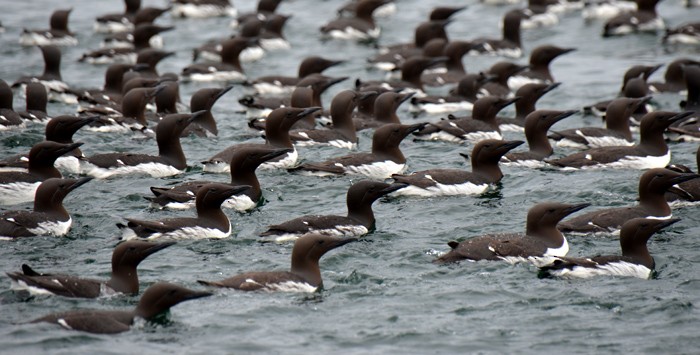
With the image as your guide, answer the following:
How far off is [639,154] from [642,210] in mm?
2890

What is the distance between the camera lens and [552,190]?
16016mm

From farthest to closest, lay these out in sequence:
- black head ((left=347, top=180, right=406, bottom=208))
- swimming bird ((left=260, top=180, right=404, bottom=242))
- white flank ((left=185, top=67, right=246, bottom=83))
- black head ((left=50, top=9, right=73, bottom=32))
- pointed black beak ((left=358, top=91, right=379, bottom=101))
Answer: black head ((left=50, top=9, right=73, bottom=32)) < white flank ((left=185, top=67, right=246, bottom=83)) < pointed black beak ((left=358, top=91, right=379, bottom=101)) < black head ((left=347, top=180, right=406, bottom=208)) < swimming bird ((left=260, top=180, right=404, bottom=242))

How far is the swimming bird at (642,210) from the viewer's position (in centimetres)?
1365

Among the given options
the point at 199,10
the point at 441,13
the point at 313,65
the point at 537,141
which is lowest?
the point at 199,10

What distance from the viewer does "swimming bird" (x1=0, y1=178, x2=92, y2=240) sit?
521 inches

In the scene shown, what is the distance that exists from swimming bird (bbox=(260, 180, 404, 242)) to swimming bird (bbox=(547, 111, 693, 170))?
3.47 meters

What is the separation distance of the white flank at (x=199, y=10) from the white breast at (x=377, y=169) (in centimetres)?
1623

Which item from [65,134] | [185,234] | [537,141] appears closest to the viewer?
[185,234]

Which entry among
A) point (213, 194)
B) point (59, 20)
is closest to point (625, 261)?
point (213, 194)

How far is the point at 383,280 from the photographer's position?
1216cm

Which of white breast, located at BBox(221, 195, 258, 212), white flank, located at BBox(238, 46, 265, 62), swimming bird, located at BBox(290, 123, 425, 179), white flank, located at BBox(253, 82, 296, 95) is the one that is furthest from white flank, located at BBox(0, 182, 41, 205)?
white flank, located at BBox(238, 46, 265, 62)

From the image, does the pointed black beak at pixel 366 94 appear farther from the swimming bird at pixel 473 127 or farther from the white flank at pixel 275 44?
the white flank at pixel 275 44

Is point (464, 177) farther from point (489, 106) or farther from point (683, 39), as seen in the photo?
point (683, 39)

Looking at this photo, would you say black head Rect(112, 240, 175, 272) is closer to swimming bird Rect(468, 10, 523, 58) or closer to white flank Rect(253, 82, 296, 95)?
white flank Rect(253, 82, 296, 95)
